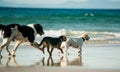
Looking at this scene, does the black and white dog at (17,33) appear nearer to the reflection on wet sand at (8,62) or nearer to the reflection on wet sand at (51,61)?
the reflection on wet sand at (8,62)

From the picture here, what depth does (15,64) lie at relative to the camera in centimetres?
747

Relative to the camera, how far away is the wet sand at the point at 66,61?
6837 millimetres

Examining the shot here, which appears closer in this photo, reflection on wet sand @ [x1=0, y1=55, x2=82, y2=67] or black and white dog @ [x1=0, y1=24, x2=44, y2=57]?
reflection on wet sand @ [x1=0, y1=55, x2=82, y2=67]

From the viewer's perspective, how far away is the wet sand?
6837 mm

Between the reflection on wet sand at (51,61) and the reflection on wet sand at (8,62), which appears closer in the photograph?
the reflection on wet sand at (8,62)

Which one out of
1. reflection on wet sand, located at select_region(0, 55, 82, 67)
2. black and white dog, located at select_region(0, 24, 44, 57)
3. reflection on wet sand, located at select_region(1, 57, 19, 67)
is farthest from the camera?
black and white dog, located at select_region(0, 24, 44, 57)

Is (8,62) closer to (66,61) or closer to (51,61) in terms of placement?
(51,61)

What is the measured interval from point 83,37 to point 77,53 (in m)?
0.45

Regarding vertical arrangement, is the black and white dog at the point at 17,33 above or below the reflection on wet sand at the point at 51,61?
above

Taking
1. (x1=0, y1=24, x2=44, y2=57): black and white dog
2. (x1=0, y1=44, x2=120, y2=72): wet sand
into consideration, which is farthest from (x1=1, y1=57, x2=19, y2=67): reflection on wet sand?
(x1=0, y1=24, x2=44, y2=57): black and white dog

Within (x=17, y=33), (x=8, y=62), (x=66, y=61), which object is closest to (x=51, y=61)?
(x=66, y=61)

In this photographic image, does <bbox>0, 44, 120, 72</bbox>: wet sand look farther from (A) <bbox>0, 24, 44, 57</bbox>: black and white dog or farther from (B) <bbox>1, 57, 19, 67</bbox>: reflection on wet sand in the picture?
(A) <bbox>0, 24, 44, 57</bbox>: black and white dog

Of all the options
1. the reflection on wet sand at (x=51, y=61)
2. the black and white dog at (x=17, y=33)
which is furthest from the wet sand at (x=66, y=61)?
the black and white dog at (x=17, y=33)
